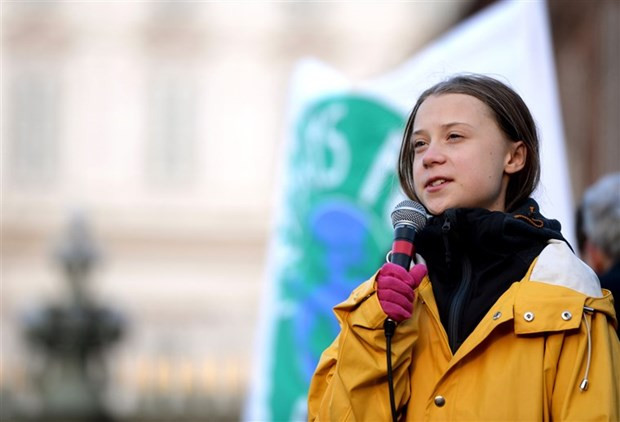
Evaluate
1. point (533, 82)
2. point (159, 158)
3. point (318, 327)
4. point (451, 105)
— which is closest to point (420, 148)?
point (451, 105)

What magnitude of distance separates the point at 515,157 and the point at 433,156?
0.16 m

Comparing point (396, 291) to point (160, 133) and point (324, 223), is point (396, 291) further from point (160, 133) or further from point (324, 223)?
point (160, 133)

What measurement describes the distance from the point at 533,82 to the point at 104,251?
91.4 ft

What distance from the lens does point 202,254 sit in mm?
31031

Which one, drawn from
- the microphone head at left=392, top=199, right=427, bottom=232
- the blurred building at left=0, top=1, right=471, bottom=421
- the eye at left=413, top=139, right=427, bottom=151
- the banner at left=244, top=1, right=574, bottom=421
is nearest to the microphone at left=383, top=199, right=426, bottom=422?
the microphone head at left=392, top=199, right=427, bottom=232

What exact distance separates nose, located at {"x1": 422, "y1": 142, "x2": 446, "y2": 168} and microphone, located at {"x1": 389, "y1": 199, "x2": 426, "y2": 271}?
0.24 feet

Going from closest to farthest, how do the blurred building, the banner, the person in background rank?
1. the person in background
2. the banner
3. the blurred building

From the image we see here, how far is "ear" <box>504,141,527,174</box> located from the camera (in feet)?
6.90

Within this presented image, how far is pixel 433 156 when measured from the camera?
2061 millimetres

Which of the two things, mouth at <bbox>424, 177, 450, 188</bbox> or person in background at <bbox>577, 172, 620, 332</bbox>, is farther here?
person in background at <bbox>577, 172, 620, 332</bbox>

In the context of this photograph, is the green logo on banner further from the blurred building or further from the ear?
the blurred building

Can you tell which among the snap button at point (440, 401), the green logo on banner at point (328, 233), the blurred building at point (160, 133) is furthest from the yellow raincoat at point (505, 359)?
the blurred building at point (160, 133)

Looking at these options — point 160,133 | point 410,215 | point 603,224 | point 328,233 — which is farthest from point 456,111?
point 160,133

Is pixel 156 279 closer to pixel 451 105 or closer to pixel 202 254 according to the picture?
pixel 202 254
